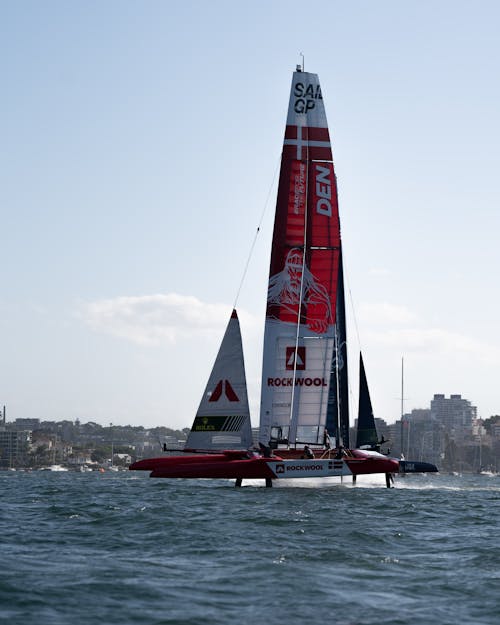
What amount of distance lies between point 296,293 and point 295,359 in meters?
2.62

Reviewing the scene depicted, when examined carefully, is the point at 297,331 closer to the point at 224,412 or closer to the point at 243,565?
the point at 224,412

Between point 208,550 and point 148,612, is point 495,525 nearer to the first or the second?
point 208,550

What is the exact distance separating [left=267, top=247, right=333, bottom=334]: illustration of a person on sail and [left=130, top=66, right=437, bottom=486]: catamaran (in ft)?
0.13

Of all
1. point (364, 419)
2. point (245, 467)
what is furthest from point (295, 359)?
point (364, 419)

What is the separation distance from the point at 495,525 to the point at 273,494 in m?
9.12

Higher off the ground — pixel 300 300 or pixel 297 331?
pixel 300 300

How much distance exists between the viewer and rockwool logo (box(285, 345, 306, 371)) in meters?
40.5

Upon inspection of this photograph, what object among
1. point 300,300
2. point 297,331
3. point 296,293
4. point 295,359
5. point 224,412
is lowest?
point 224,412

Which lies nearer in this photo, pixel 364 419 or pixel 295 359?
pixel 295 359

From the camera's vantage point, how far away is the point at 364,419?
52531mm

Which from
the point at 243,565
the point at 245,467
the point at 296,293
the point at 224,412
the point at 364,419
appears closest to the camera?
the point at 243,565

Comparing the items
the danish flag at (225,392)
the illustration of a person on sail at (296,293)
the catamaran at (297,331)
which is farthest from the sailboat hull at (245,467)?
the illustration of a person on sail at (296,293)

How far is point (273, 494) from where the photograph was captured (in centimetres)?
3366

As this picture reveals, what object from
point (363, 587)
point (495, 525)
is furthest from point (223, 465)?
point (363, 587)
